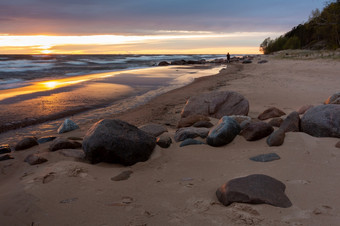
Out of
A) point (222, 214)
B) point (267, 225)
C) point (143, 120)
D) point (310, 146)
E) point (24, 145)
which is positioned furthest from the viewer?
point (143, 120)

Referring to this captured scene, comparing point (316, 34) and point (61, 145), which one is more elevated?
point (316, 34)

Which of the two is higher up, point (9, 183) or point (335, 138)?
point (335, 138)

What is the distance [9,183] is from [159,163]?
1831mm

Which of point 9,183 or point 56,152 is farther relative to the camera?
point 56,152

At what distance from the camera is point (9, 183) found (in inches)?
124

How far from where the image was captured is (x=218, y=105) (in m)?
5.80

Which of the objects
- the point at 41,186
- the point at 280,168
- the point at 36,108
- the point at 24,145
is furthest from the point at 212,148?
the point at 36,108

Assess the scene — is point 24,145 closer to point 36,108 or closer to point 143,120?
point 143,120

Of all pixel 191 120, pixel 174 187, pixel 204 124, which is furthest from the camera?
pixel 191 120

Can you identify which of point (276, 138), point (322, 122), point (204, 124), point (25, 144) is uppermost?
point (322, 122)

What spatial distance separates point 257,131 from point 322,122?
92 cm

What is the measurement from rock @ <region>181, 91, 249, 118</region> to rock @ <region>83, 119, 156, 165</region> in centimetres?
239

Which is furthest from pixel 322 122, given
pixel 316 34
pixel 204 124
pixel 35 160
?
pixel 316 34

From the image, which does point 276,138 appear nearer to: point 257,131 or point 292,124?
point 257,131
